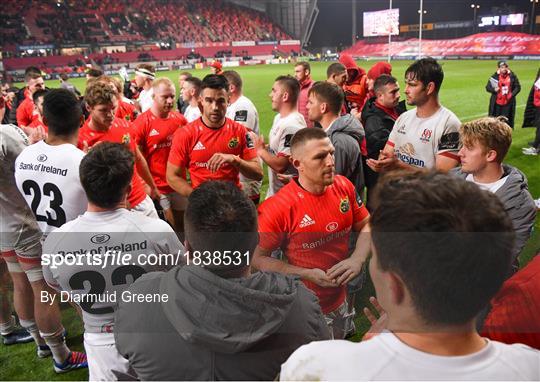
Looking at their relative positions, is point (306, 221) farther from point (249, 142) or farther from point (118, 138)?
point (118, 138)

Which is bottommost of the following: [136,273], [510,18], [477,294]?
[136,273]

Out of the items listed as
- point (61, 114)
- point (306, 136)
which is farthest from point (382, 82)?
point (61, 114)

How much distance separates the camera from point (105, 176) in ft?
7.20

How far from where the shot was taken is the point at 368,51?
41.8 metres

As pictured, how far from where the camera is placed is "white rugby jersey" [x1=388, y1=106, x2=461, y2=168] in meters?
3.42

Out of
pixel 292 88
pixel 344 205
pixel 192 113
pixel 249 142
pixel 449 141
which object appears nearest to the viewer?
pixel 344 205

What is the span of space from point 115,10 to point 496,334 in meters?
51.9

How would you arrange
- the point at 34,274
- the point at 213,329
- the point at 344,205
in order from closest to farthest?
the point at 213,329 → the point at 344,205 → the point at 34,274

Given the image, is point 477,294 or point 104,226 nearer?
point 477,294

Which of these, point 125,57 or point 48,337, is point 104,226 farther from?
point 125,57

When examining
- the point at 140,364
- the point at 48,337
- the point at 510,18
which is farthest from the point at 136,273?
the point at 510,18

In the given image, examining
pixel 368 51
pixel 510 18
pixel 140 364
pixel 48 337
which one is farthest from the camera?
pixel 368 51

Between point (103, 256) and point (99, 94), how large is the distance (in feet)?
7.28

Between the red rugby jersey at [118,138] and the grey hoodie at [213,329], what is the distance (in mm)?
2491
